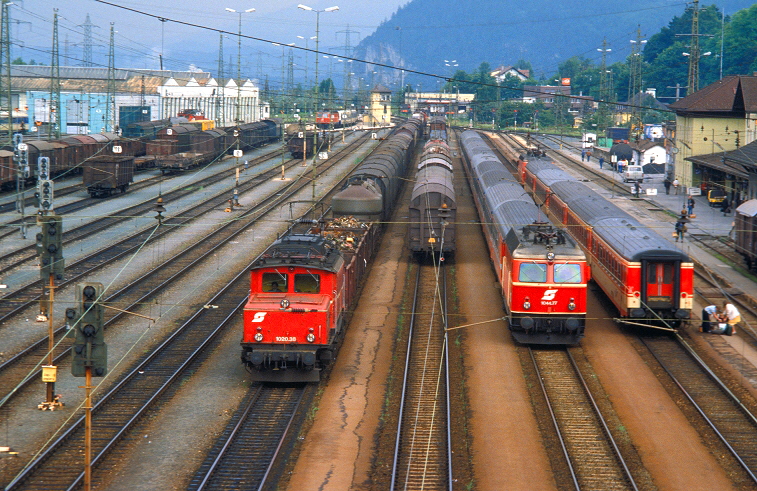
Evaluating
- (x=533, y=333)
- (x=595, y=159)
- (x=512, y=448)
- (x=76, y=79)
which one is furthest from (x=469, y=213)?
(x=76, y=79)

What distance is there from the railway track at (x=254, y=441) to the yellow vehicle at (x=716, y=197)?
4224cm

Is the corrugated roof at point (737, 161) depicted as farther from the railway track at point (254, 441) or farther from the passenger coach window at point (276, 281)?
the railway track at point (254, 441)

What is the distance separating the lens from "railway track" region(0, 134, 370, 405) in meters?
22.5

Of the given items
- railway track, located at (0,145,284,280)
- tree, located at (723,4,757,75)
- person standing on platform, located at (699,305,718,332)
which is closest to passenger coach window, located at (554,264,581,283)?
person standing on platform, located at (699,305,718,332)

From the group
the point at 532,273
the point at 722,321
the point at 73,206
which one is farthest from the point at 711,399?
the point at 73,206

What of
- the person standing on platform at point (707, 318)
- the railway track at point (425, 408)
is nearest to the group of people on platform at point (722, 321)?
the person standing on platform at point (707, 318)

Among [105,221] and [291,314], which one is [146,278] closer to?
[105,221]

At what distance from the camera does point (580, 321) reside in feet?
80.8

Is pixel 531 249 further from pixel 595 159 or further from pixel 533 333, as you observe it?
pixel 595 159

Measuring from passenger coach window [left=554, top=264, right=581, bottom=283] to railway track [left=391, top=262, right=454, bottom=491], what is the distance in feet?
13.1

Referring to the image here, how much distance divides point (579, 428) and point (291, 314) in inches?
288

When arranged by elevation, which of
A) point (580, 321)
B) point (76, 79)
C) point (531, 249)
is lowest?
point (580, 321)

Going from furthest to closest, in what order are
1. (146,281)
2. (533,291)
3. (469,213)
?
(469,213)
(146,281)
(533,291)

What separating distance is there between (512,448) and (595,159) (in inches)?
3126
